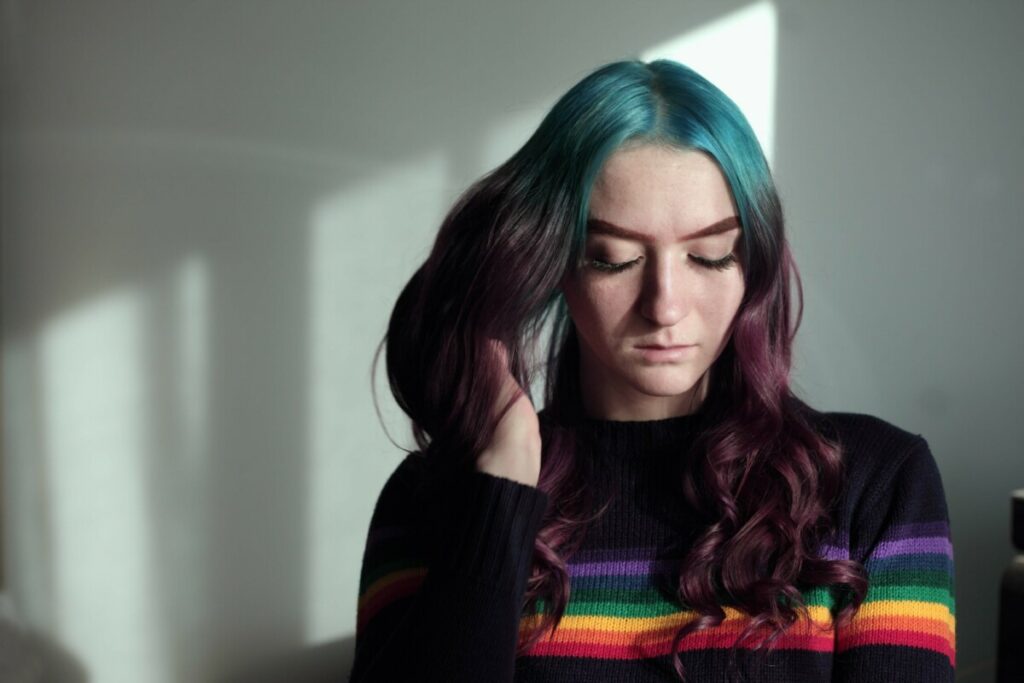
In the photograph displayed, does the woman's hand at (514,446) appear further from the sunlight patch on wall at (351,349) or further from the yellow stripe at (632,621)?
the sunlight patch on wall at (351,349)

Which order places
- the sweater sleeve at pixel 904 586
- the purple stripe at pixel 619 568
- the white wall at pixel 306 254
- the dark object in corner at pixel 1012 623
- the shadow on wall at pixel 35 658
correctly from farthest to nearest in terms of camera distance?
the shadow on wall at pixel 35 658 → the white wall at pixel 306 254 → the dark object in corner at pixel 1012 623 → the purple stripe at pixel 619 568 → the sweater sleeve at pixel 904 586

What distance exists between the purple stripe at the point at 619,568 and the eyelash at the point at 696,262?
30 centimetres

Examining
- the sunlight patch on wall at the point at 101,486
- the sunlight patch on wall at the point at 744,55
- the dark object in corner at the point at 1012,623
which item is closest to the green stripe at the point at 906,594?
the dark object in corner at the point at 1012,623

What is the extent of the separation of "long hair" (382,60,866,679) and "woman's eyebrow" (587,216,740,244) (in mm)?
12

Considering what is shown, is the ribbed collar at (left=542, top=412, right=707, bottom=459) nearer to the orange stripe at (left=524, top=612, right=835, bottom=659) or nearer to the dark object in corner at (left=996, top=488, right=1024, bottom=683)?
the orange stripe at (left=524, top=612, right=835, bottom=659)

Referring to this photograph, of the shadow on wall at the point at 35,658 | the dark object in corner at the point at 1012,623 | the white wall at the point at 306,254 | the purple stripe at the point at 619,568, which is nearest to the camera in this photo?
the purple stripe at the point at 619,568

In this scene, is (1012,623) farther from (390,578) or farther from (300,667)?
(300,667)

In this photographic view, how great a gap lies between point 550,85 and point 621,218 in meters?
1.00

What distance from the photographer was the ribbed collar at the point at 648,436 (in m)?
1.20

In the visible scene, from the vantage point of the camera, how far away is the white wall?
196cm

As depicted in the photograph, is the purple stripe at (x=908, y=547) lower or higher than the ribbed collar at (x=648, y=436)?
lower

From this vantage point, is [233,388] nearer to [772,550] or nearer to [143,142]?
[143,142]

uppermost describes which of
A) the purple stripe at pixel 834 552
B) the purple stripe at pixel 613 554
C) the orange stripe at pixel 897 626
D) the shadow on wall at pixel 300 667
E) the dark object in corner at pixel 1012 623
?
the purple stripe at pixel 834 552

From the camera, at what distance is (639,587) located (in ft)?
3.67
